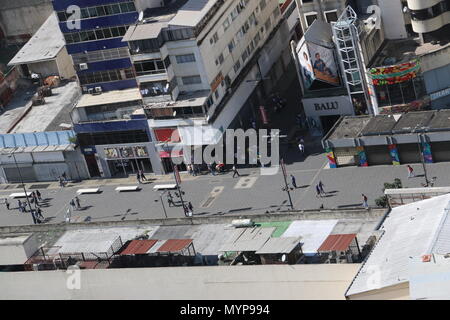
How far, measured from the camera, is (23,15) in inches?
5753

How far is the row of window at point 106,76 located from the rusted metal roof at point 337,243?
4718 cm

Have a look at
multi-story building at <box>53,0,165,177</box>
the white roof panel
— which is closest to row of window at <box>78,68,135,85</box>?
multi-story building at <box>53,0,165,177</box>

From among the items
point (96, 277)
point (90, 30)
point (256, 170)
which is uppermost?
point (90, 30)

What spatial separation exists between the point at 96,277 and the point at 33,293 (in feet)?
19.2

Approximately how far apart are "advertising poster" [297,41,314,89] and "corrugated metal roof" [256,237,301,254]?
3868 centimetres

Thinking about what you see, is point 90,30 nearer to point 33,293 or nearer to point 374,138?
point 374,138

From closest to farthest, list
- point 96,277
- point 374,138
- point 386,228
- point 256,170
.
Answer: point 386,228 → point 96,277 → point 374,138 → point 256,170

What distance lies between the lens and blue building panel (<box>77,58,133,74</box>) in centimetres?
11716

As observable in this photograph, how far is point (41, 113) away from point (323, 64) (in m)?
33.5

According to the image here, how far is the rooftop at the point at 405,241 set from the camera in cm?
6788

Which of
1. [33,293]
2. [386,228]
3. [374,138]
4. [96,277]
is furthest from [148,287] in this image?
[374,138]

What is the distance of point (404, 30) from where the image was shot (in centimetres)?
11300

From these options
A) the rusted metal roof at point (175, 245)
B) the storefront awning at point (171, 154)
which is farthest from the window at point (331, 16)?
the rusted metal roof at point (175, 245)

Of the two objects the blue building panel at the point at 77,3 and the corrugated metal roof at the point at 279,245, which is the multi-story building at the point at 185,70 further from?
the corrugated metal roof at the point at 279,245
